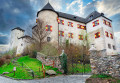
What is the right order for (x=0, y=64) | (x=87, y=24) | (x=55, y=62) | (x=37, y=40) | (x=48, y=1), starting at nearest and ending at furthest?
(x=55, y=62)
(x=0, y=64)
(x=37, y=40)
(x=48, y=1)
(x=87, y=24)

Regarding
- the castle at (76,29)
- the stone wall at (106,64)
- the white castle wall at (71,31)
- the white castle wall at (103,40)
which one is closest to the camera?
the stone wall at (106,64)

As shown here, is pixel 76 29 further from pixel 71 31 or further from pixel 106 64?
pixel 106 64

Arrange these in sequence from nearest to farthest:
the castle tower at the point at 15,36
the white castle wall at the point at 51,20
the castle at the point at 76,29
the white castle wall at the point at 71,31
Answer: the white castle wall at the point at 51,20, the castle at the point at 76,29, the white castle wall at the point at 71,31, the castle tower at the point at 15,36

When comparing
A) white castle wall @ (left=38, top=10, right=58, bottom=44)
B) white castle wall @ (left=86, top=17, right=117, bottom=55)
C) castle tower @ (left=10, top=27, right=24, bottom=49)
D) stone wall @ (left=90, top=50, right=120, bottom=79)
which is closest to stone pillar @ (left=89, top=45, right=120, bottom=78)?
stone wall @ (left=90, top=50, right=120, bottom=79)

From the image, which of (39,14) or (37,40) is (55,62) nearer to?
(37,40)

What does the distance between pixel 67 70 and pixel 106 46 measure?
14.7 metres

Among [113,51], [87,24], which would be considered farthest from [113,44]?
[87,24]

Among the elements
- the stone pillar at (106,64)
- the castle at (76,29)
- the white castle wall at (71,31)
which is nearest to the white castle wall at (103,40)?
the castle at (76,29)

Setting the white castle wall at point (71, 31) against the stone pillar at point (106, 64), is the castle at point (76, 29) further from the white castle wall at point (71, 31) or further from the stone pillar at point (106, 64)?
the stone pillar at point (106, 64)

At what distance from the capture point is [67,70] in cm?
978

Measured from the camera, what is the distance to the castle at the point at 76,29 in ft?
66.3

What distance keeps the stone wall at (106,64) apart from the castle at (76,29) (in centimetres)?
1378

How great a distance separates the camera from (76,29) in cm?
2441

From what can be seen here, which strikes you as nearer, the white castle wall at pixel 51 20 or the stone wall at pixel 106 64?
the stone wall at pixel 106 64
